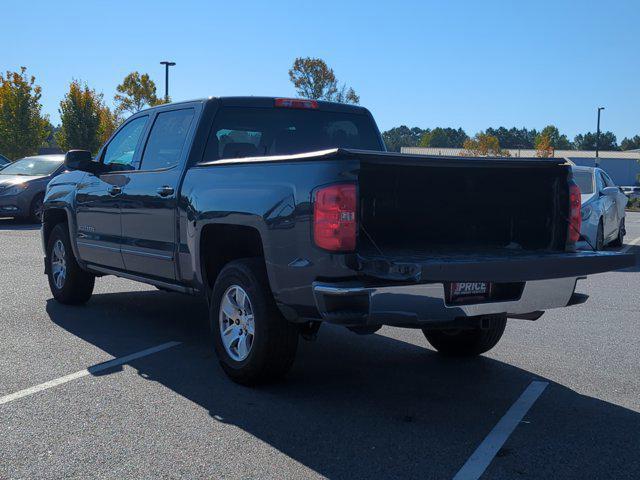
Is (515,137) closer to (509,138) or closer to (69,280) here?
(509,138)

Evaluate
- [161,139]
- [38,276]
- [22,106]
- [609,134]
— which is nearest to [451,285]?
[161,139]

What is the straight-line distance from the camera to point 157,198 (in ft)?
20.5

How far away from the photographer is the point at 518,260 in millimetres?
4547

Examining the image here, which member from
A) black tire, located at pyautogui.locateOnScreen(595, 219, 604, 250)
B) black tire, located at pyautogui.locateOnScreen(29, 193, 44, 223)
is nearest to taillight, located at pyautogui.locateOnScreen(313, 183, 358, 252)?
black tire, located at pyautogui.locateOnScreen(595, 219, 604, 250)

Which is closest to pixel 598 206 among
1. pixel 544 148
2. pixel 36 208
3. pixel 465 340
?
pixel 465 340

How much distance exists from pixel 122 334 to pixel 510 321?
3.73 meters

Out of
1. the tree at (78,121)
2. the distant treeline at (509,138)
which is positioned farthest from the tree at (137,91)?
the distant treeline at (509,138)

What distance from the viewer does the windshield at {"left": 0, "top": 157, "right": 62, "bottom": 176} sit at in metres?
18.8

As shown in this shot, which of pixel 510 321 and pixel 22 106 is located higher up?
pixel 22 106

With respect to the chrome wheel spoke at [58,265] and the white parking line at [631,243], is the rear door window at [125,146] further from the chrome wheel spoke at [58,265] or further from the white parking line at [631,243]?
the white parking line at [631,243]

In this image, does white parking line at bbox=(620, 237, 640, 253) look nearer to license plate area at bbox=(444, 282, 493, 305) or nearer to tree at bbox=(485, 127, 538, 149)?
license plate area at bbox=(444, 282, 493, 305)

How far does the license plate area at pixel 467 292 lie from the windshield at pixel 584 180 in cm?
970

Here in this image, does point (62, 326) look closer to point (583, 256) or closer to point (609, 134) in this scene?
point (583, 256)

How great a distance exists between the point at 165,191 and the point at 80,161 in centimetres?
151
